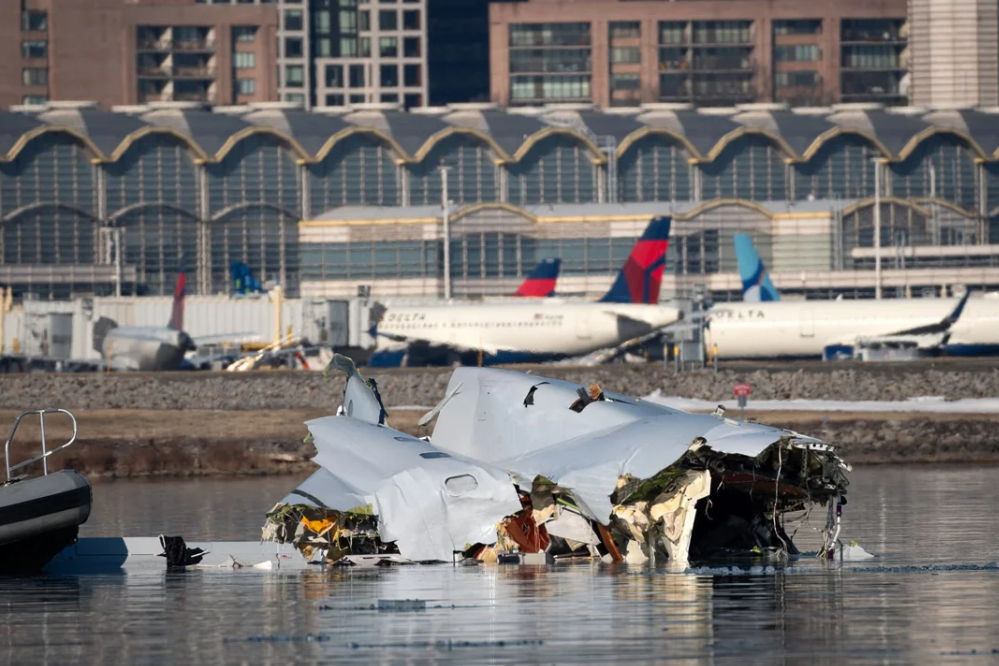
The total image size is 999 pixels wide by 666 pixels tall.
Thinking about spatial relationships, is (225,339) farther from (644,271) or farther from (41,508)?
(41,508)

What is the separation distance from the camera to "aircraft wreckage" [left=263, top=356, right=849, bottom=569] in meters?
26.0

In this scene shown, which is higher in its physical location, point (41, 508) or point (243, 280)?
point (243, 280)

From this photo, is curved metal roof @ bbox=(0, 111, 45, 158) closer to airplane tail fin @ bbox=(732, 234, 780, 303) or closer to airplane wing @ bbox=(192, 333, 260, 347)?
airplane wing @ bbox=(192, 333, 260, 347)

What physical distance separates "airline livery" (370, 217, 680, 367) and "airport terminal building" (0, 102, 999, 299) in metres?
39.3

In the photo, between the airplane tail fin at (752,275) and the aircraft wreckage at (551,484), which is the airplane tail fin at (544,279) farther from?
the aircraft wreckage at (551,484)

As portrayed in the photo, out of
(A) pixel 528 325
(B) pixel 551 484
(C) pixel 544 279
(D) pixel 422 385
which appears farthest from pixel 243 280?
(B) pixel 551 484

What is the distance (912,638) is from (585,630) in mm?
3736

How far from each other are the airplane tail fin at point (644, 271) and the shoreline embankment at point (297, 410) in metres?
26.0

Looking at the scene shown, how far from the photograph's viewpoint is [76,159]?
510 ft

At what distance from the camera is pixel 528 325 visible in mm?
99688

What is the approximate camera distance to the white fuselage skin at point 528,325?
97.6 m

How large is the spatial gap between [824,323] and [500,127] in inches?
2782

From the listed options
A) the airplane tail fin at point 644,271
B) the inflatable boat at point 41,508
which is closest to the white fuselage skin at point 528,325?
the airplane tail fin at point 644,271

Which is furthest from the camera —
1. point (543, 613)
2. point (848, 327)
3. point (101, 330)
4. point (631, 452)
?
point (101, 330)
